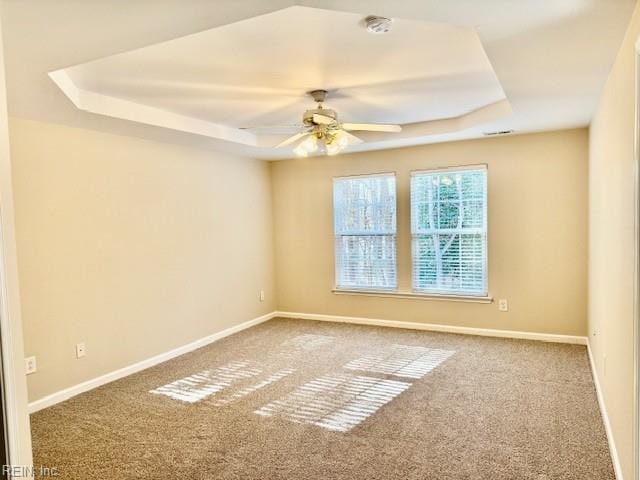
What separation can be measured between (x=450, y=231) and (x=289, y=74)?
2.97m

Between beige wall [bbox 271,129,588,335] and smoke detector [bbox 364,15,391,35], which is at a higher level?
smoke detector [bbox 364,15,391,35]

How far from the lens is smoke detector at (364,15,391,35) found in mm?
2225

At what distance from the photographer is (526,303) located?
493 cm

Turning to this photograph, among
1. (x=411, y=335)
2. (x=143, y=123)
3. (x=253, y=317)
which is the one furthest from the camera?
(x=253, y=317)

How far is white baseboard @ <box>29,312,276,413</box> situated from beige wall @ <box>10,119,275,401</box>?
0.05m

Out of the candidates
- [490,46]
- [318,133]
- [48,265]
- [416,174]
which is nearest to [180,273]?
[48,265]

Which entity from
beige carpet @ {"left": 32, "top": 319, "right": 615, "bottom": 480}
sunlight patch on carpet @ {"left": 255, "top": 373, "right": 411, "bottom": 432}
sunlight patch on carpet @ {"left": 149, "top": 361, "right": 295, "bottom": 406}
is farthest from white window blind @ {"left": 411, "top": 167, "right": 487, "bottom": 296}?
sunlight patch on carpet @ {"left": 149, "top": 361, "right": 295, "bottom": 406}

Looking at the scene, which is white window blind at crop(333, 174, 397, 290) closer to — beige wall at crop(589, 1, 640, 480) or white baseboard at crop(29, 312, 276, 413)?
white baseboard at crop(29, 312, 276, 413)

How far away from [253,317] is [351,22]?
4.39m

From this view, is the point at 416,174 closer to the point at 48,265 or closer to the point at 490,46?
the point at 490,46

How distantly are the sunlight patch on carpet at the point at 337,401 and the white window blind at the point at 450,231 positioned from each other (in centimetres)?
192

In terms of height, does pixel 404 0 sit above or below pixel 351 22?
below

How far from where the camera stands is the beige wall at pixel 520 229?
467 centimetres

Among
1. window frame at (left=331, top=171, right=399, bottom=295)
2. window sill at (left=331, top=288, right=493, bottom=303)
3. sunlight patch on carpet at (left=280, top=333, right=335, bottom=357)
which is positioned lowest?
sunlight patch on carpet at (left=280, top=333, right=335, bottom=357)
